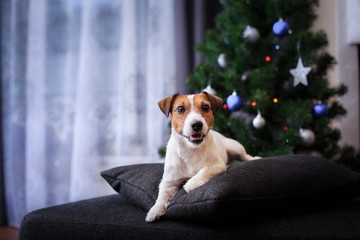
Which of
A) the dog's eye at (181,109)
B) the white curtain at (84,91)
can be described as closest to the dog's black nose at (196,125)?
the dog's eye at (181,109)

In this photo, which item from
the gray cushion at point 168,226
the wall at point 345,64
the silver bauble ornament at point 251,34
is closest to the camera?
the gray cushion at point 168,226

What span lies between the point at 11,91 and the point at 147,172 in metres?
1.92

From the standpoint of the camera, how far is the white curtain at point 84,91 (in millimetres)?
2832

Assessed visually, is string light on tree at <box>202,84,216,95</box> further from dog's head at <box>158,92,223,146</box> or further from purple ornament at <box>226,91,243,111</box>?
dog's head at <box>158,92,223,146</box>

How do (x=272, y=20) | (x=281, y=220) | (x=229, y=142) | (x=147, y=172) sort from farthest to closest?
1. (x=272, y=20)
2. (x=229, y=142)
3. (x=147, y=172)
4. (x=281, y=220)

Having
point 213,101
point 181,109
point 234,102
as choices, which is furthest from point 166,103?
point 234,102

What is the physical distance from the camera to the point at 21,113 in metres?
2.96

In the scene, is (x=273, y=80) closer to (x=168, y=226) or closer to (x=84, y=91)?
(x=168, y=226)

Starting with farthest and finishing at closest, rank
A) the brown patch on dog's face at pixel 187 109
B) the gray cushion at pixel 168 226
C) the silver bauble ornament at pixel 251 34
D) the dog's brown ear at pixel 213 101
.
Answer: the silver bauble ornament at pixel 251 34
the dog's brown ear at pixel 213 101
the brown patch on dog's face at pixel 187 109
the gray cushion at pixel 168 226

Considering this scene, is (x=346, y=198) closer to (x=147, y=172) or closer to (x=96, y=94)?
(x=147, y=172)

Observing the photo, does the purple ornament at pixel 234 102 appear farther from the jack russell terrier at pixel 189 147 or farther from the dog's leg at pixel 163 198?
the dog's leg at pixel 163 198

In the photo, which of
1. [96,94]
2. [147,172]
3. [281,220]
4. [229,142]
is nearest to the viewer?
[281,220]

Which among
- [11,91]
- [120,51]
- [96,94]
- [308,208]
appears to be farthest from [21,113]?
[308,208]

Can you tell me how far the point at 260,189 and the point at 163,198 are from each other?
14.7 inches
